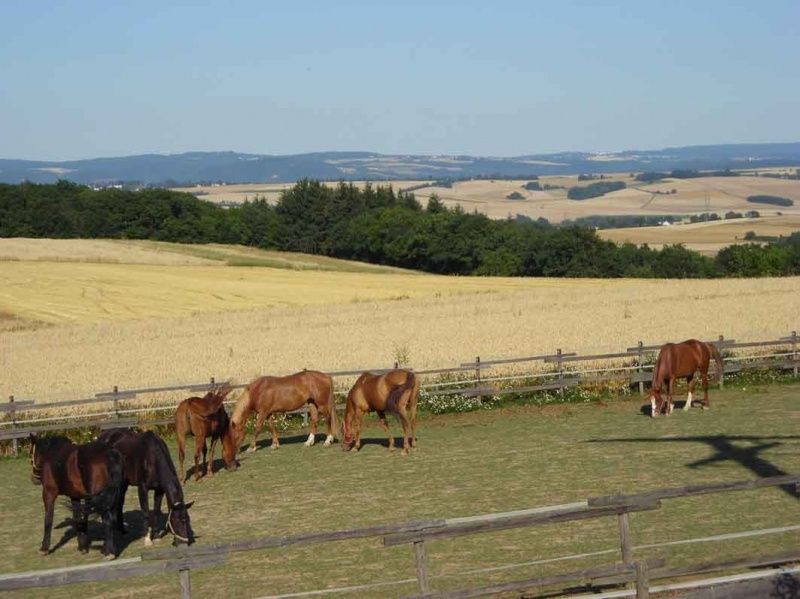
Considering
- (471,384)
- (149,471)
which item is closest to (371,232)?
(471,384)

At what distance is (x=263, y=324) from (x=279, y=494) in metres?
26.3

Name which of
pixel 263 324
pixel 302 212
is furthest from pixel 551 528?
pixel 302 212

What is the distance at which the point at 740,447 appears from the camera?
18.6 m

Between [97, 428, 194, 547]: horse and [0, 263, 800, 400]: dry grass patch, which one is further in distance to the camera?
[0, 263, 800, 400]: dry grass patch

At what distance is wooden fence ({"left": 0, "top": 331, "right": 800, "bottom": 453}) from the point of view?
22.7 meters

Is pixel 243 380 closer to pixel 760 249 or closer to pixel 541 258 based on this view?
pixel 541 258

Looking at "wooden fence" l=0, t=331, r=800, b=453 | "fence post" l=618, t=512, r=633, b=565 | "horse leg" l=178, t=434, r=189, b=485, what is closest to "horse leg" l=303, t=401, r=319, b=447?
"wooden fence" l=0, t=331, r=800, b=453

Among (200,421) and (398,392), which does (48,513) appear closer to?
(200,421)

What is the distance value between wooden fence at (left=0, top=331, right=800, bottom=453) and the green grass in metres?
0.87

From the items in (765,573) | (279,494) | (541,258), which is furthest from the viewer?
(541,258)

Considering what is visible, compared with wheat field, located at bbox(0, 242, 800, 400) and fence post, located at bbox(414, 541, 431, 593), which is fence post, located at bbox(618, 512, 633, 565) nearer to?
fence post, located at bbox(414, 541, 431, 593)

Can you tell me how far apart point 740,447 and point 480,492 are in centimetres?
483

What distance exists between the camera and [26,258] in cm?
6756

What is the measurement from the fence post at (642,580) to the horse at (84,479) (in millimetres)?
6411
